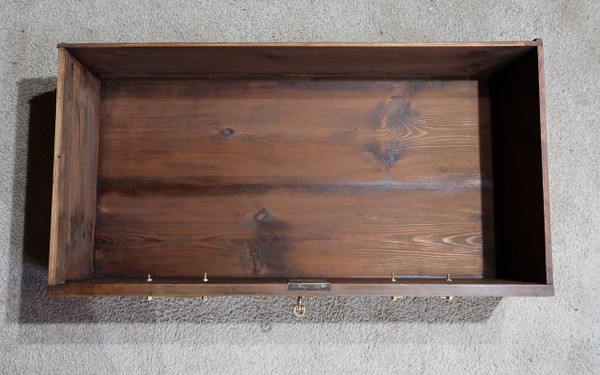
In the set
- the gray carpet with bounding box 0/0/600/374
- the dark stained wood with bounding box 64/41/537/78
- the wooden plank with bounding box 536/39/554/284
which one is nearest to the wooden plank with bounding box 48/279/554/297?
the wooden plank with bounding box 536/39/554/284

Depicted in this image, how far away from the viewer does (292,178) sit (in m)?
0.85

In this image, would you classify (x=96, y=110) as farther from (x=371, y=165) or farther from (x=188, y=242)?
(x=371, y=165)

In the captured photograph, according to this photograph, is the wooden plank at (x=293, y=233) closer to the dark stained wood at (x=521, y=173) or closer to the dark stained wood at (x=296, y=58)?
the dark stained wood at (x=521, y=173)

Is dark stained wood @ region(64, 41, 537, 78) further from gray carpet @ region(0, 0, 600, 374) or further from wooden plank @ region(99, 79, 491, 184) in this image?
gray carpet @ region(0, 0, 600, 374)

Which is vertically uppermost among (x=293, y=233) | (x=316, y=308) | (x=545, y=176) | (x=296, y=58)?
(x=296, y=58)

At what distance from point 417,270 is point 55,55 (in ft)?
3.14

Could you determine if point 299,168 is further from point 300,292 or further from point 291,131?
point 300,292

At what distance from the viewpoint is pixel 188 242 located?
84cm

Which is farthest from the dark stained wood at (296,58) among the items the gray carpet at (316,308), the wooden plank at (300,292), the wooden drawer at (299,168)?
the wooden plank at (300,292)

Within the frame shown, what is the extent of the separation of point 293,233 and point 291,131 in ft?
0.71

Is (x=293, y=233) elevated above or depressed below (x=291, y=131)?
below

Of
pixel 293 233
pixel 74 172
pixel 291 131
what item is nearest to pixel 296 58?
pixel 291 131

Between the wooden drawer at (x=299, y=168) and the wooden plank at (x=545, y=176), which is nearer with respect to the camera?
the wooden plank at (x=545, y=176)

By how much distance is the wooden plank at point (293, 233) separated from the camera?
83 centimetres
